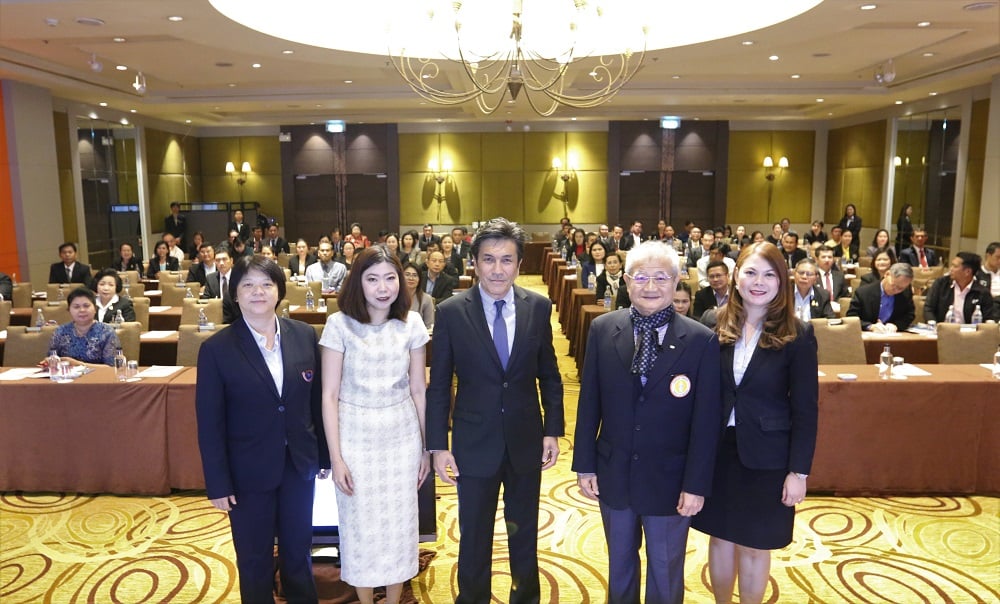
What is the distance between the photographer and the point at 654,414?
8.09 feet

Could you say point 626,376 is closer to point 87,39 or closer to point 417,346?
point 417,346

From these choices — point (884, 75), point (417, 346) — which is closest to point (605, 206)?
point (884, 75)

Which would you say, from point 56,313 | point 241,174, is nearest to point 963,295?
point 56,313

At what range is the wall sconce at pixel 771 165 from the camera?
18812mm

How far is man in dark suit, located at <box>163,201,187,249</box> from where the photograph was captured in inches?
656

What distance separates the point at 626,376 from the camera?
98.6 inches

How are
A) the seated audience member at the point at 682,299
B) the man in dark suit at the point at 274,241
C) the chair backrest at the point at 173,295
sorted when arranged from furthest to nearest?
the man in dark suit at the point at 274,241, the chair backrest at the point at 173,295, the seated audience member at the point at 682,299

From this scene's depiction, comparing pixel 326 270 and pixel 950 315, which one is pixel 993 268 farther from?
pixel 326 270

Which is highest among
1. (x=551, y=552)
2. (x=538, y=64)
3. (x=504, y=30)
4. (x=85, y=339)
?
(x=504, y=30)

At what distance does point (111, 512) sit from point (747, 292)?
391cm

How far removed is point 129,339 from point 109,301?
46.9 inches

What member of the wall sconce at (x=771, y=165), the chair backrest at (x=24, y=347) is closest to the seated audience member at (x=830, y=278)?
the chair backrest at (x=24, y=347)

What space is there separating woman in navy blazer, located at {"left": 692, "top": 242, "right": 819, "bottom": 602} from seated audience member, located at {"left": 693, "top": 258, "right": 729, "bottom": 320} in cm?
338

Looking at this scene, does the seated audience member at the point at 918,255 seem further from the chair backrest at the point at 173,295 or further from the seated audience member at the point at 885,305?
the chair backrest at the point at 173,295
